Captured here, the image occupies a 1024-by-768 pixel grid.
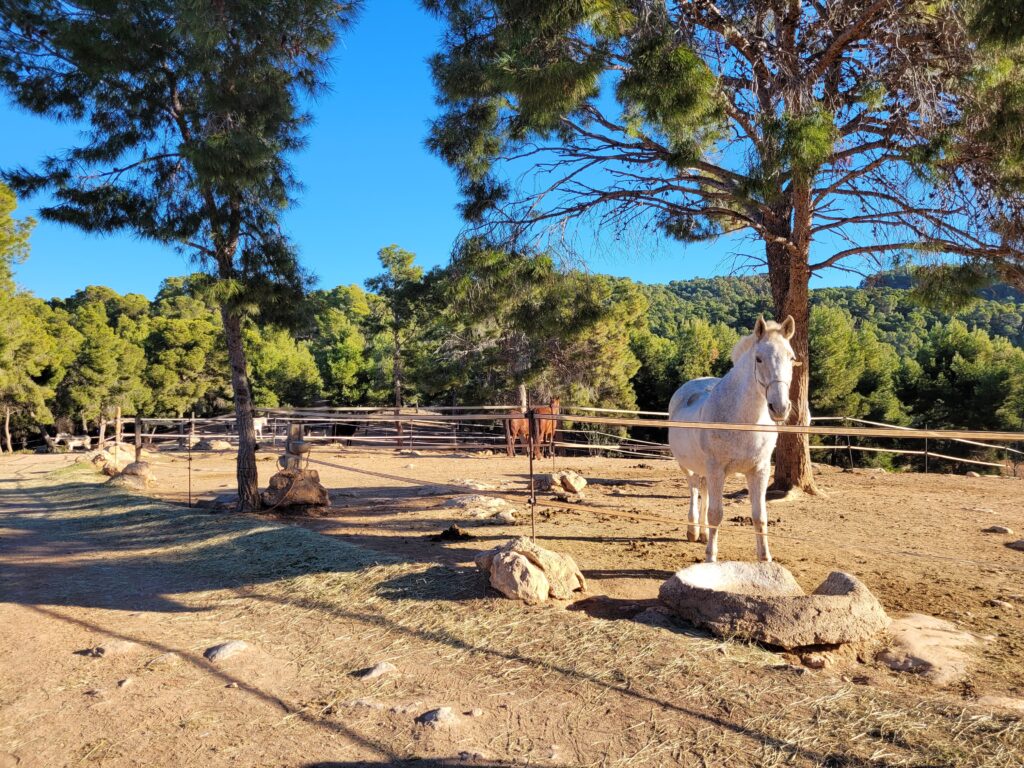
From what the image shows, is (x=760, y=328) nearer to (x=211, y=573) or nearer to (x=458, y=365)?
(x=211, y=573)

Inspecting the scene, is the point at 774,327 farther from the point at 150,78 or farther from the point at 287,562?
the point at 150,78

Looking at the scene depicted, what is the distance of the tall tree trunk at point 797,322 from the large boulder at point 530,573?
13.3 feet

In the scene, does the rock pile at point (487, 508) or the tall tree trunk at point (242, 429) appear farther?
the tall tree trunk at point (242, 429)

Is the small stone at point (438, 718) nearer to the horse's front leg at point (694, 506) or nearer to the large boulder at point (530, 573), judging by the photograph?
the large boulder at point (530, 573)

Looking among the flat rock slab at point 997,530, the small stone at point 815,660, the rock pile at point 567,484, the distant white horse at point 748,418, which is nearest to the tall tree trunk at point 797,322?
the flat rock slab at point 997,530

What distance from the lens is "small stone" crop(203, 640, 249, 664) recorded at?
3.01 metres

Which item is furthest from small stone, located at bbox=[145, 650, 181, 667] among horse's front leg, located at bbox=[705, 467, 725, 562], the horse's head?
the horse's head

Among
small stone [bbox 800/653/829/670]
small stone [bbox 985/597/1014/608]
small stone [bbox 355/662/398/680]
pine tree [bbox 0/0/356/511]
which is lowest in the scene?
small stone [bbox 985/597/1014/608]

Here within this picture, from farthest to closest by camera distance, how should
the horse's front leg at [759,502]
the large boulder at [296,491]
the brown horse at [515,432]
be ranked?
1. the brown horse at [515,432]
2. the large boulder at [296,491]
3. the horse's front leg at [759,502]

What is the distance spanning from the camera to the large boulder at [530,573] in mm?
3617

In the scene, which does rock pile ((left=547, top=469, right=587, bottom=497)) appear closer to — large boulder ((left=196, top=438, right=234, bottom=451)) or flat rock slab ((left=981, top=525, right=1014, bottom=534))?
flat rock slab ((left=981, top=525, right=1014, bottom=534))

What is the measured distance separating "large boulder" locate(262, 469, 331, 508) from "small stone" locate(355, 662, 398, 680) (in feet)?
15.9

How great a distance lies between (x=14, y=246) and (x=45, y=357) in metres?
6.00

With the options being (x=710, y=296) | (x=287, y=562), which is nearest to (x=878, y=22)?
(x=287, y=562)
